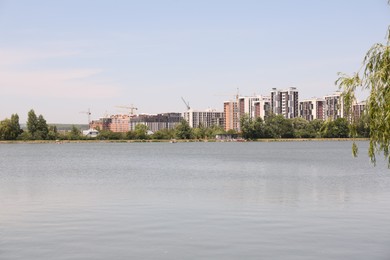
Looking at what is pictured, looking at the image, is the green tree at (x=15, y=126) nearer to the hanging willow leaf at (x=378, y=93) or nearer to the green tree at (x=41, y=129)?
the green tree at (x=41, y=129)

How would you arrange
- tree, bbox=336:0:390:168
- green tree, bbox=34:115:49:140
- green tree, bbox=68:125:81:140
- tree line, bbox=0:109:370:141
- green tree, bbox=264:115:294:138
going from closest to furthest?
tree, bbox=336:0:390:168 → green tree, bbox=34:115:49:140 → tree line, bbox=0:109:370:141 → green tree, bbox=264:115:294:138 → green tree, bbox=68:125:81:140

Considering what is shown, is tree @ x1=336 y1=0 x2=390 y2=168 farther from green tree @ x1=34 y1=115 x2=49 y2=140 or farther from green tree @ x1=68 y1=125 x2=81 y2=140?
green tree @ x1=68 y1=125 x2=81 y2=140

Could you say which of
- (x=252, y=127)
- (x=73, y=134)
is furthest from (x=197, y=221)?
(x=73, y=134)

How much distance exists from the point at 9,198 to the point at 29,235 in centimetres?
1157

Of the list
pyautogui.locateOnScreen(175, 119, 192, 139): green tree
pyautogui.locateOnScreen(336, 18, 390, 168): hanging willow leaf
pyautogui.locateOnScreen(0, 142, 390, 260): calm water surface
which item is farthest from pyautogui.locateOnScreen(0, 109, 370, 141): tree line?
pyautogui.locateOnScreen(336, 18, 390, 168): hanging willow leaf

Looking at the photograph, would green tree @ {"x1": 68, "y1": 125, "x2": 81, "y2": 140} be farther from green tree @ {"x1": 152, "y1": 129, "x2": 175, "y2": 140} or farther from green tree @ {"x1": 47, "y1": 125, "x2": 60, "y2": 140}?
green tree @ {"x1": 152, "y1": 129, "x2": 175, "y2": 140}

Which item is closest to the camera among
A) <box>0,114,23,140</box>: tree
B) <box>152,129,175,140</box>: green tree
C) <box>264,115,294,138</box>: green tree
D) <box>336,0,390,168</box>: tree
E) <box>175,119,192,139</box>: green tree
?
<box>336,0,390,168</box>: tree

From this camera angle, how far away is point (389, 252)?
15.1m

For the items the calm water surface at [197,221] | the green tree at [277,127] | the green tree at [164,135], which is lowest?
the calm water surface at [197,221]

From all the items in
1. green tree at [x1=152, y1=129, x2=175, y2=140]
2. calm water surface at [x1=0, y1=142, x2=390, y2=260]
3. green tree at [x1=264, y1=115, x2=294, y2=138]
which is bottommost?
calm water surface at [x1=0, y1=142, x2=390, y2=260]

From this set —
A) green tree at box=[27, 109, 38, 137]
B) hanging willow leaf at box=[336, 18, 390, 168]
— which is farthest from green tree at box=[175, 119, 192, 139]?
hanging willow leaf at box=[336, 18, 390, 168]

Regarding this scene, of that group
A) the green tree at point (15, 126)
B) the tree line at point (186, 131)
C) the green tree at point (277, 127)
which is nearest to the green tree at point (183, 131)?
the tree line at point (186, 131)

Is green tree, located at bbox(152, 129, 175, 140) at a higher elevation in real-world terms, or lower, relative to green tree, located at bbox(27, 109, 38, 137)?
lower

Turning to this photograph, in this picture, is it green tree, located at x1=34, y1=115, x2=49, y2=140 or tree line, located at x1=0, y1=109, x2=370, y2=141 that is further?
tree line, located at x1=0, y1=109, x2=370, y2=141
